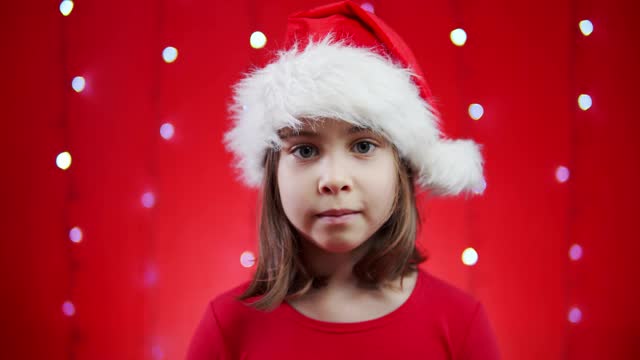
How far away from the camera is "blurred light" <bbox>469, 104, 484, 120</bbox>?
146 centimetres

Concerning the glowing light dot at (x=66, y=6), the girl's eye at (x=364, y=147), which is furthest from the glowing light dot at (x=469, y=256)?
the glowing light dot at (x=66, y=6)

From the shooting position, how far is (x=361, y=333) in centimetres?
98

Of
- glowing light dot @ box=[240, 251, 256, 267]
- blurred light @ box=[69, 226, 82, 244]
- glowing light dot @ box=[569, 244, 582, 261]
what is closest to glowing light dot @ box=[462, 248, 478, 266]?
glowing light dot @ box=[569, 244, 582, 261]

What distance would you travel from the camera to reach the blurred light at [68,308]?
141 centimetres

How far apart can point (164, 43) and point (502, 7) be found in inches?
32.2

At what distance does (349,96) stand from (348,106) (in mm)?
16

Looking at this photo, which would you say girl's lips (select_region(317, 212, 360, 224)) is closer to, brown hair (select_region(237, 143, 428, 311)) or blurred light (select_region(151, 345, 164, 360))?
brown hair (select_region(237, 143, 428, 311))

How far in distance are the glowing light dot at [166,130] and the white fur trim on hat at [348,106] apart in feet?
1.33

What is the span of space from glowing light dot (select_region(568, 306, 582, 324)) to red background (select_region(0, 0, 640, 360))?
10mm

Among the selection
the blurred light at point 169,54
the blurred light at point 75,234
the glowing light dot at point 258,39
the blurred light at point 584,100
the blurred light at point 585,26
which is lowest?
the blurred light at point 75,234

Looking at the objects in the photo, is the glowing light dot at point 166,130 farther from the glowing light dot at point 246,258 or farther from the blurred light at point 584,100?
the blurred light at point 584,100
